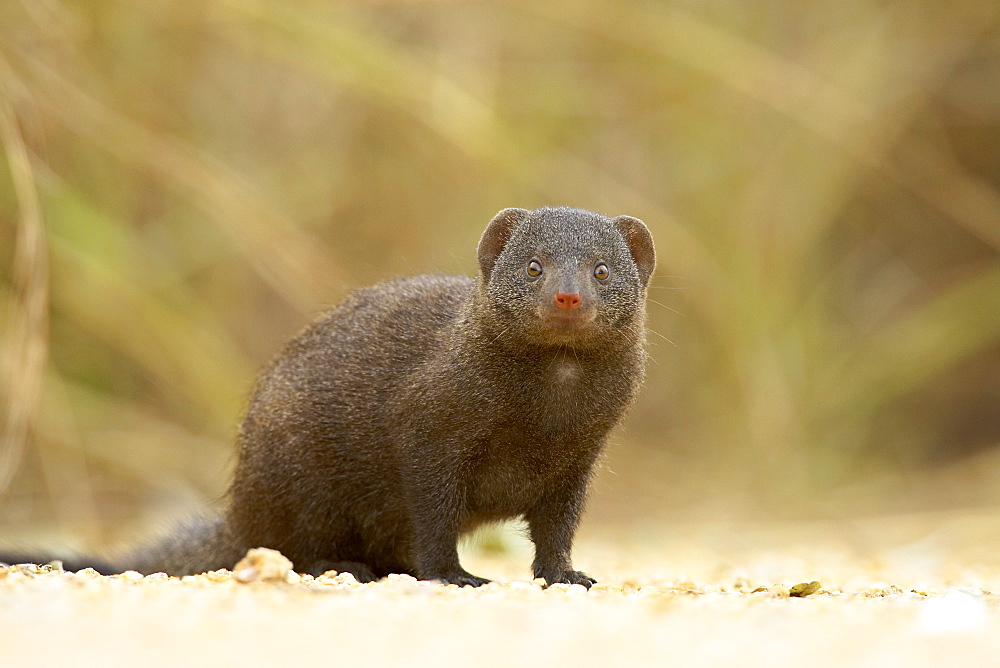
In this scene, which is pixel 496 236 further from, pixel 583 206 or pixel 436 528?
pixel 583 206

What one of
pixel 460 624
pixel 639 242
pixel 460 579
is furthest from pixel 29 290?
pixel 460 624

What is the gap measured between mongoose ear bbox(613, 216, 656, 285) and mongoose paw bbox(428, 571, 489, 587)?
40.7 inches

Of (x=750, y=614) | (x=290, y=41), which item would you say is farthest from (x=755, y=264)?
(x=750, y=614)

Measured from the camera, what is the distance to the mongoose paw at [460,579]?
11.1 ft

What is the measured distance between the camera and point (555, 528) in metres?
3.72

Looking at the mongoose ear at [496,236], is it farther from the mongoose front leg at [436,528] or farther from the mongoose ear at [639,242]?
the mongoose front leg at [436,528]

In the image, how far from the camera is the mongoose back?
11.6ft

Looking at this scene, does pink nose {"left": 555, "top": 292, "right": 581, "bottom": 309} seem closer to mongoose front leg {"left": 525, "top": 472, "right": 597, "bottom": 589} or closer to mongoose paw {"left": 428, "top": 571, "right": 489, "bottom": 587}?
mongoose front leg {"left": 525, "top": 472, "right": 597, "bottom": 589}

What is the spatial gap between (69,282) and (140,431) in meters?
0.77

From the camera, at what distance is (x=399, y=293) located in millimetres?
4102

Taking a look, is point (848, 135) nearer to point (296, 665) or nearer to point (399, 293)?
point (399, 293)

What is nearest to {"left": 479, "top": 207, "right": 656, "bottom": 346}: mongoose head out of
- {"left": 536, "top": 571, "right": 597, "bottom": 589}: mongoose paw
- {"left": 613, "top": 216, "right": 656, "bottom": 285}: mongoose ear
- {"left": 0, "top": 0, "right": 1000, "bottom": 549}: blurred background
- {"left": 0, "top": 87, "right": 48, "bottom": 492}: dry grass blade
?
{"left": 613, "top": 216, "right": 656, "bottom": 285}: mongoose ear

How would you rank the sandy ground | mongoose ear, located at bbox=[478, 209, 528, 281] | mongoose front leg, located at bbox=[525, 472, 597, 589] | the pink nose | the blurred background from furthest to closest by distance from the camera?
the blurred background
mongoose ear, located at bbox=[478, 209, 528, 281]
mongoose front leg, located at bbox=[525, 472, 597, 589]
the pink nose
the sandy ground

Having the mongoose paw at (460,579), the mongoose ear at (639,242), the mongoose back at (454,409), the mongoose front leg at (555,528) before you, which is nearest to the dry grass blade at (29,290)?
the mongoose back at (454,409)
